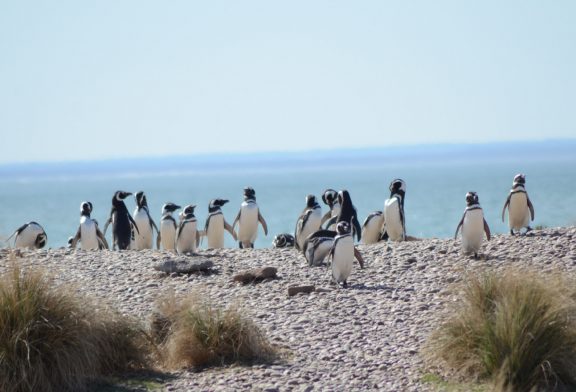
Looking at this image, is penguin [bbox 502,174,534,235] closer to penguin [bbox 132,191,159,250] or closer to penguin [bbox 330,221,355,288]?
penguin [bbox 330,221,355,288]

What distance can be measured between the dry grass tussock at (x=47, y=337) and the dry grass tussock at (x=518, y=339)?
2515 mm

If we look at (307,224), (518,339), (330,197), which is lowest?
(518,339)

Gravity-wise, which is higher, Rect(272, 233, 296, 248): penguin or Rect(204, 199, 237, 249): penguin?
Rect(204, 199, 237, 249): penguin

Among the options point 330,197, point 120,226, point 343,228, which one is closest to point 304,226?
point 330,197

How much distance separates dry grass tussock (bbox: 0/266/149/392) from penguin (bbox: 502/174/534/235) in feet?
25.5

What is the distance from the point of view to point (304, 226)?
15914 millimetres

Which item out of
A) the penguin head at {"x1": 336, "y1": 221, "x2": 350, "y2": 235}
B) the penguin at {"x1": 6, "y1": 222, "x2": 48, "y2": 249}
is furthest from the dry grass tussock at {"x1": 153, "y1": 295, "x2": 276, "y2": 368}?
the penguin at {"x1": 6, "y1": 222, "x2": 48, "y2": 249}

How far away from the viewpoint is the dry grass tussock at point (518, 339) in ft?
25.3

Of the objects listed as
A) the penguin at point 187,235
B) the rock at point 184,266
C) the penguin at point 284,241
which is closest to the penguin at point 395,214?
the penguin at point 284,241

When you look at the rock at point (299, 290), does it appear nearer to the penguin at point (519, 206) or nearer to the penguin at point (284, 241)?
the penguin at point (519, 206)

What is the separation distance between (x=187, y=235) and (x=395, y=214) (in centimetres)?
320

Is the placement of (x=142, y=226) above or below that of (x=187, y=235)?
below

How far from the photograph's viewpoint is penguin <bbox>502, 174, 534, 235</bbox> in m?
14.9

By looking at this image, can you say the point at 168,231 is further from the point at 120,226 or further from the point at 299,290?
the point at 299,290
